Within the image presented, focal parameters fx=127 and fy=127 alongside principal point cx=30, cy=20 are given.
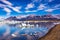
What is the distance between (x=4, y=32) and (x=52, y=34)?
961mm

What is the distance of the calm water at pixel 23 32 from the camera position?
2.56 metres

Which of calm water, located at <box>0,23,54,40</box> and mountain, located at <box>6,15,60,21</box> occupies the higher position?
mountain, located at <box>6,15,60,21</box>

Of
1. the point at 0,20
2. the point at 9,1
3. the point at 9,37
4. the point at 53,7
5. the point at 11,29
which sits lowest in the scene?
the point at 9,37

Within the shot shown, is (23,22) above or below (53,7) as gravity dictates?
below

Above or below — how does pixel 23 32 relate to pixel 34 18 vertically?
below

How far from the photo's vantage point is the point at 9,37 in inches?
101

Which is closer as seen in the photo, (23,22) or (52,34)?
(52,34)

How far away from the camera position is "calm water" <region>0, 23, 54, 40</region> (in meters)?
2.56

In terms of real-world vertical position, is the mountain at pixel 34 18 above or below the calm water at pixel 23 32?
above

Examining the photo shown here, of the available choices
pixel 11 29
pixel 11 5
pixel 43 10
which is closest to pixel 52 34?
pixel 43 10

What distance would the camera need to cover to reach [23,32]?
2.57 meters

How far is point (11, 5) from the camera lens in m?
2.66

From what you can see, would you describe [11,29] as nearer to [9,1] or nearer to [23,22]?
[23,22]

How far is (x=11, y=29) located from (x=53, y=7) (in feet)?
3.20
